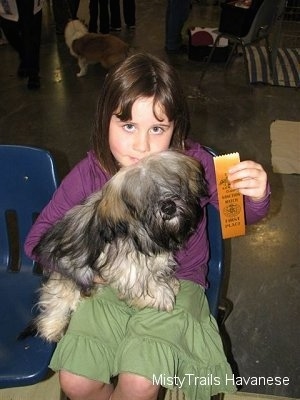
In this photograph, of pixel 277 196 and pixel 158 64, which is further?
pixel 277 196

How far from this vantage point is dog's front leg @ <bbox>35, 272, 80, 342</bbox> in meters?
1.61

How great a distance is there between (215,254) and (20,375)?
965 millimetres

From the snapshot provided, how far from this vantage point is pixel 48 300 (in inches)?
67.1

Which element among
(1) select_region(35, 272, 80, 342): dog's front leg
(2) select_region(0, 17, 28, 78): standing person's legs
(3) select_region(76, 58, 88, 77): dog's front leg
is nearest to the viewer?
(1) select_region(35, 272, 80, 342): dog's front leg

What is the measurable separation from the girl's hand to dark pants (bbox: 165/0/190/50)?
545cm

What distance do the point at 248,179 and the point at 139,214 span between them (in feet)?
1.30

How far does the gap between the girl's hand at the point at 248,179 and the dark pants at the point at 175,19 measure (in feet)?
17.9

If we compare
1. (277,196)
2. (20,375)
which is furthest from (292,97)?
(20,375)

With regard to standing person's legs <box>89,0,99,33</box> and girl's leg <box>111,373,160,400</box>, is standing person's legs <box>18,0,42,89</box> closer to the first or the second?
standing person's legs <box>89,0,99,33</box>

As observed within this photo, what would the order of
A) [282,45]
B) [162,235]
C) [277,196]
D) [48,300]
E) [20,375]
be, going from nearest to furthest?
[162,235] → [20,375] → [48,300] → [277,196] → [282,45]

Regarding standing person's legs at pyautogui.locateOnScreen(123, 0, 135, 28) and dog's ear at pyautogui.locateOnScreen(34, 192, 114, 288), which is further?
standing person's legs at pyautogui.locateOnScreen(123, 0, 135, 28)

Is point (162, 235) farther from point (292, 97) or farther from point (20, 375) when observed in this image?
point (292, 97)

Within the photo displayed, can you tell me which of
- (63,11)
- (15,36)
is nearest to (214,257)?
(15,36)

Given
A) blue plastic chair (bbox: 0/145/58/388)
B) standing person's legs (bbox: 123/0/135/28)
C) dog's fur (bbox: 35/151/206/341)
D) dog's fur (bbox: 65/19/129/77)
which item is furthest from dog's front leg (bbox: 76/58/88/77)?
dog's fur (bbox: 35/151/206/341)
